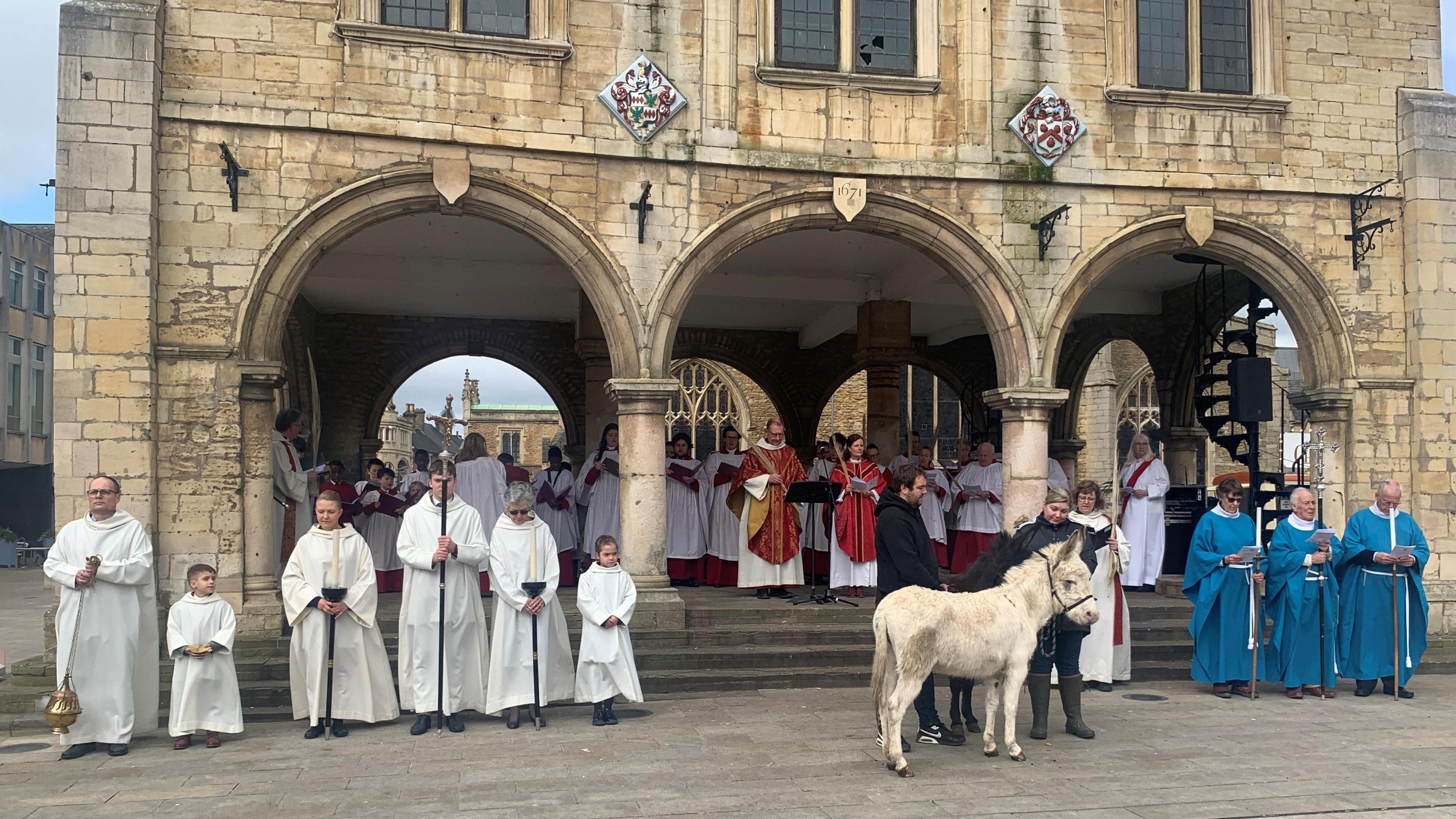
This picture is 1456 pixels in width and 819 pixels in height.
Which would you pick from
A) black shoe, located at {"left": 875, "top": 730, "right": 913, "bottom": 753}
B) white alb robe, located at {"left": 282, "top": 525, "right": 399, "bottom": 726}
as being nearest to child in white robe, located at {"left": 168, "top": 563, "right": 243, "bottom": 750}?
white alb robe, located at {"left": 282, "top": 525, "right": 399, "bottom": 726}

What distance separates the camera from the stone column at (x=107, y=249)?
938 centimetres

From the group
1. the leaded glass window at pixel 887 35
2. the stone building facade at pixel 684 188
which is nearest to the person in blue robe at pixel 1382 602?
the stone building facade at pixel 684 188

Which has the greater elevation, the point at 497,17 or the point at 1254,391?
the point at 497,17

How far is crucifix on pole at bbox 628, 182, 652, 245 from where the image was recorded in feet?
34.9

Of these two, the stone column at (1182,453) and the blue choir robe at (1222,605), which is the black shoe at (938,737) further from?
the stone column at (1182,453)

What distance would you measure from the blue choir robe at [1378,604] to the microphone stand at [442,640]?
7.19 metres

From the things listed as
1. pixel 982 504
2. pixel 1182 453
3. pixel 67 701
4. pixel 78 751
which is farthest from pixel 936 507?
pixel 67 701

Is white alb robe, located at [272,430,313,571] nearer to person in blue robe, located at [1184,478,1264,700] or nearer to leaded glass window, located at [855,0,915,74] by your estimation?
leaded glass window, located at [855,0,915,74]

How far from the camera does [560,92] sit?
35.0 ft

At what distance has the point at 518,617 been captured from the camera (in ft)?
27.6

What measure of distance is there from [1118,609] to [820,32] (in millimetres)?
5974

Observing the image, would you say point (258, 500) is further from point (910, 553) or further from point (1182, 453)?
point (1182, 453)

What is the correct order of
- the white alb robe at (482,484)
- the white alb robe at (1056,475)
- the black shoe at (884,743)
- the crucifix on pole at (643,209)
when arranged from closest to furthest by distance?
the black shoe at (884,743) → the crucifix on pole at (643,209) → the white alb robe at (482,484) → the white alb robe at (1056,475)

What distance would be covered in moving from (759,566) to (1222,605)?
4.22 metres
